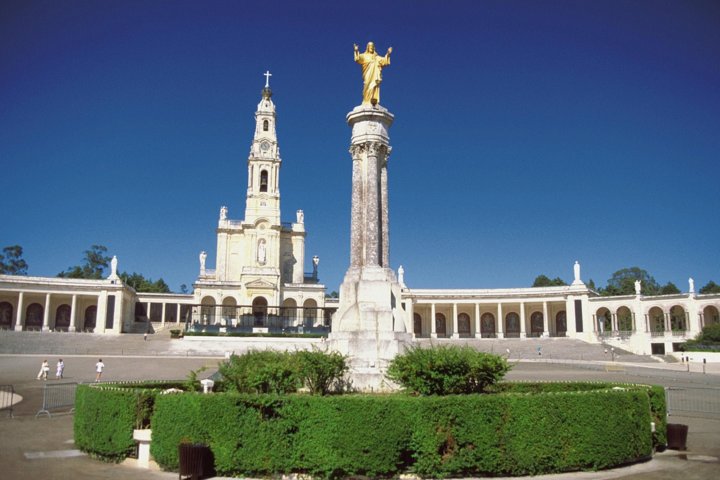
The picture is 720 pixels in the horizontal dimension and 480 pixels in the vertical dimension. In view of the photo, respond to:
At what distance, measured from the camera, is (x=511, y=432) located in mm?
A: 10789

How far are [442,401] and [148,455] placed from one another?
228 inches

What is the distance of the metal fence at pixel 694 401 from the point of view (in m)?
20.7

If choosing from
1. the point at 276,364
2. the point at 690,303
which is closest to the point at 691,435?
the point at 276,364

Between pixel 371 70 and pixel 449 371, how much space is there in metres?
12.9

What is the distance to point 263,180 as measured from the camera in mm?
79938

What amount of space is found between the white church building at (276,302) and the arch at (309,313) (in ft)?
0.53

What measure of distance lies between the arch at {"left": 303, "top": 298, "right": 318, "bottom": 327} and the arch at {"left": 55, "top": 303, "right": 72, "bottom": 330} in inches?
1151

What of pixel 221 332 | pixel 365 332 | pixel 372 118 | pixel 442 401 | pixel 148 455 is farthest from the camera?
pixel 221 332

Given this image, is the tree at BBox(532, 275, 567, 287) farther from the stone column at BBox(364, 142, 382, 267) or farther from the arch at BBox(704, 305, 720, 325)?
the stone column at BBox(364, 142, 382, 267)

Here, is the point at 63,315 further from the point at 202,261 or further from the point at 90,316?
the point at 202,261

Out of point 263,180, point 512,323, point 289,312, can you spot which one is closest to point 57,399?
point 289,312

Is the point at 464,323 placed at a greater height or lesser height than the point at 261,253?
lesser

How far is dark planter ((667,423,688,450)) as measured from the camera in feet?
44.5

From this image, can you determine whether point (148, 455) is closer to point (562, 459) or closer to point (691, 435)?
point (562, 459)
